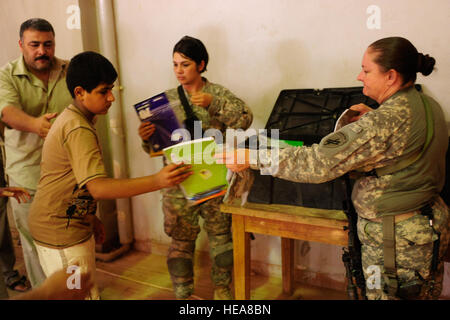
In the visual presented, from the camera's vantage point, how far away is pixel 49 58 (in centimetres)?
243

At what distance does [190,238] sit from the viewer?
8.26 ft

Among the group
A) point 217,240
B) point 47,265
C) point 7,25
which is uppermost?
point 7,25

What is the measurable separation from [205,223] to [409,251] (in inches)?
51.2

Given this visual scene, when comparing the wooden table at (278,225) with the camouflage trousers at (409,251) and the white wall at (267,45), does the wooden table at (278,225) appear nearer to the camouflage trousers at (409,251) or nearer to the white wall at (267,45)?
the camouflage trousers at (409,251)

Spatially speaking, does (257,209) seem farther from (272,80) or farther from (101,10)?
(101,10)

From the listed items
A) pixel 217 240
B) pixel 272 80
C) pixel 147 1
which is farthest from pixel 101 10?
pixel 217 240

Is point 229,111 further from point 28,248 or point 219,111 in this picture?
point 28,248

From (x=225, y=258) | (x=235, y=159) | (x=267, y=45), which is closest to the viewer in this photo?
(x=235, y=159)

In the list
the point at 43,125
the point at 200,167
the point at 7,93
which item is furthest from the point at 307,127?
the point at 7,93

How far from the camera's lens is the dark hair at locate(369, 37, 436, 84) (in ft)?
4.84

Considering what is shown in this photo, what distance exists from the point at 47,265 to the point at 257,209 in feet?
3.38

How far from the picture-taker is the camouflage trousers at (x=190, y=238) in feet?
8.01

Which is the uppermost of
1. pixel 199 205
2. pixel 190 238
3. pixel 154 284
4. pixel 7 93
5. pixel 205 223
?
pixel 7 93

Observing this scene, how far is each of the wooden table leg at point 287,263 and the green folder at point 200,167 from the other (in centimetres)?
92
